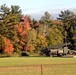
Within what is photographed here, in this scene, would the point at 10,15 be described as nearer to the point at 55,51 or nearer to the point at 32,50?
the point at 32,50

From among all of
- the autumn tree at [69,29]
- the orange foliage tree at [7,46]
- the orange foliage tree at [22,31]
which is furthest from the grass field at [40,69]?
the autumn tree at [69,29]

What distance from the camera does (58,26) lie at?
117500 mm

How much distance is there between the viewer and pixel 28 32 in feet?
357

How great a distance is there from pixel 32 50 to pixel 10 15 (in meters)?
12.8

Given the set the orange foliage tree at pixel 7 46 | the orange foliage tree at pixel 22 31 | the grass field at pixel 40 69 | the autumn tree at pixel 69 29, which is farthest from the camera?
the autumn tree at pixel 69 29

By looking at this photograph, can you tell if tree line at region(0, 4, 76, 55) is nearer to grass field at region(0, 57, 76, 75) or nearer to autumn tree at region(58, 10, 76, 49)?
autumn tree at region(58, 10, 76, 49)

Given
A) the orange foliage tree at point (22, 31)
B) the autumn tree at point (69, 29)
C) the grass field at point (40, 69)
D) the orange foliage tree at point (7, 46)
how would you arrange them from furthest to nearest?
1. the autumn tree at point (69, 29)
2. the orange foliage tree at point (22, 31)
3. the orange foliage tree at point (7, 46)
4. the grass field at point (40, 69)

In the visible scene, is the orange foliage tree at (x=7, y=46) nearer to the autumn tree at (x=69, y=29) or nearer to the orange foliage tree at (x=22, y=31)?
the orange foliage tree at (x=22, y=31)

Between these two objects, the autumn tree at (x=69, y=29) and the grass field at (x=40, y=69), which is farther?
the autumn tree at (x=69, y=29)

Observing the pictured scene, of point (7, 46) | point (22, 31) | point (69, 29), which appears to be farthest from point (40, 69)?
point (69, 29)

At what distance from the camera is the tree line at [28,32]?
338 feet

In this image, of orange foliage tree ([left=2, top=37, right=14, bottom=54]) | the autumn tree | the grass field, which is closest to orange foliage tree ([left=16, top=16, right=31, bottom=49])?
orange foliage tree ([left=2, top=37, right=14, bottom=54])

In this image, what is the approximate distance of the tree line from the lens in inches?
4050

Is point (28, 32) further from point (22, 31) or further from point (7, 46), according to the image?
point (7, 46)
